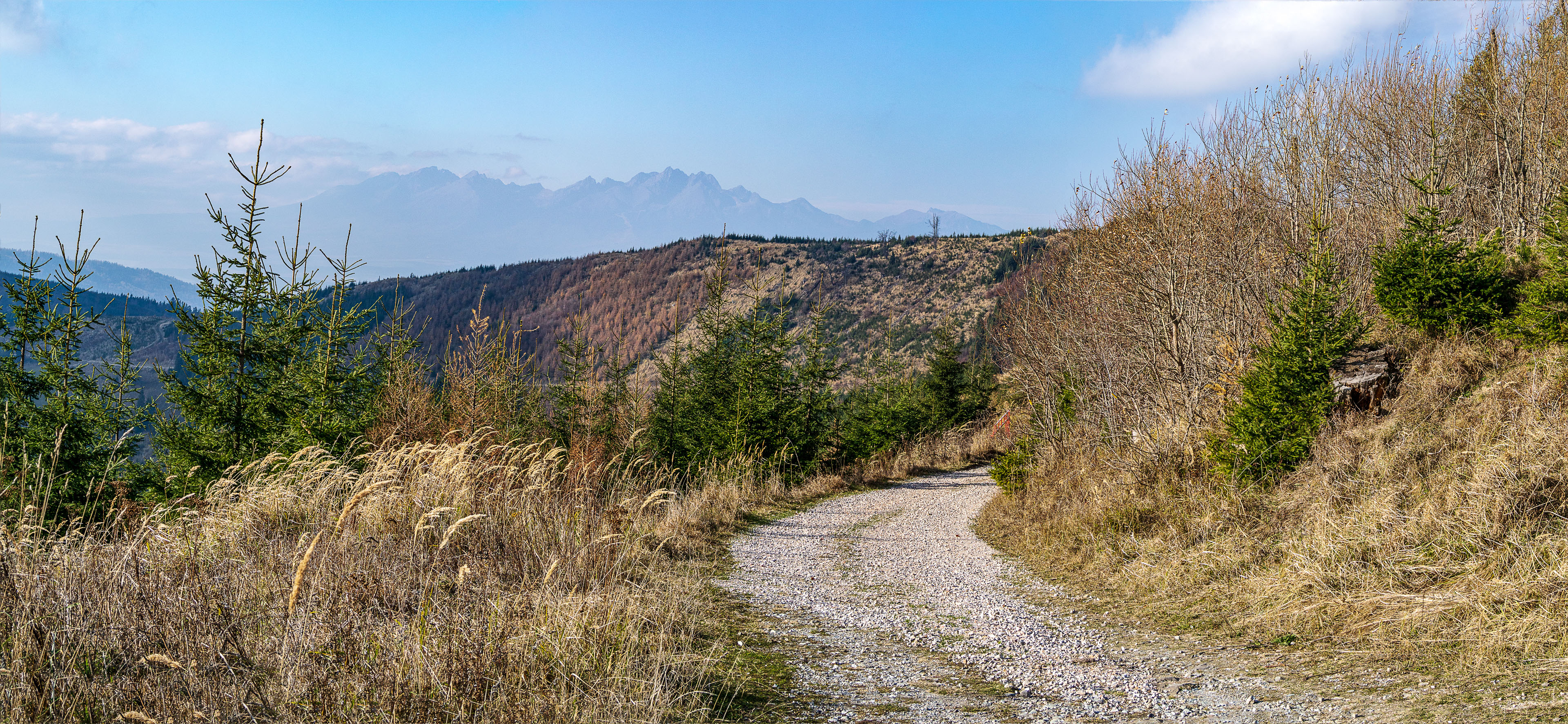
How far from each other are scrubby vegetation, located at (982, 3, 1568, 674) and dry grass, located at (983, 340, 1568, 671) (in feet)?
0.08

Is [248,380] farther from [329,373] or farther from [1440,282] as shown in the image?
[1440,282]

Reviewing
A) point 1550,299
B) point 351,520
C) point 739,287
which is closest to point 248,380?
point 351,520

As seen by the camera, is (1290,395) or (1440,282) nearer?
(1290,395)

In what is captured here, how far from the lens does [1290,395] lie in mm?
8258

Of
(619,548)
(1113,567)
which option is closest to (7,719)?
(619,548)

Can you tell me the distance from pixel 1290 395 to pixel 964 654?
5577 millimetres

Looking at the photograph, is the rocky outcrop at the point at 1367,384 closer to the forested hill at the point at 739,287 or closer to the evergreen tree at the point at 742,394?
the evergreen tree at the point at 742,394

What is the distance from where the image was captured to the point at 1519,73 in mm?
12953

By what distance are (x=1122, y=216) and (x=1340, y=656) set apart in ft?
31.4

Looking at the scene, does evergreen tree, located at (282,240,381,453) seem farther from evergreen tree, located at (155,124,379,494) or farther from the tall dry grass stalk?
the tall dry grass stalk

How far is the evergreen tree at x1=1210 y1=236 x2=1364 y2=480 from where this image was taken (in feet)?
26.7

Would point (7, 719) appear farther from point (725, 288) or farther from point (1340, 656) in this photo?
point (725, 288)

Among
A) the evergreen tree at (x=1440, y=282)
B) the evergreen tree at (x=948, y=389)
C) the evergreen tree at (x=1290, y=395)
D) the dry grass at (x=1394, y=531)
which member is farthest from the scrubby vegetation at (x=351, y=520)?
the evergreen tree at (x=948, y=389)

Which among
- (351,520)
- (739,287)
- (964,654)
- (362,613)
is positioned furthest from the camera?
Answer: (739,287)
